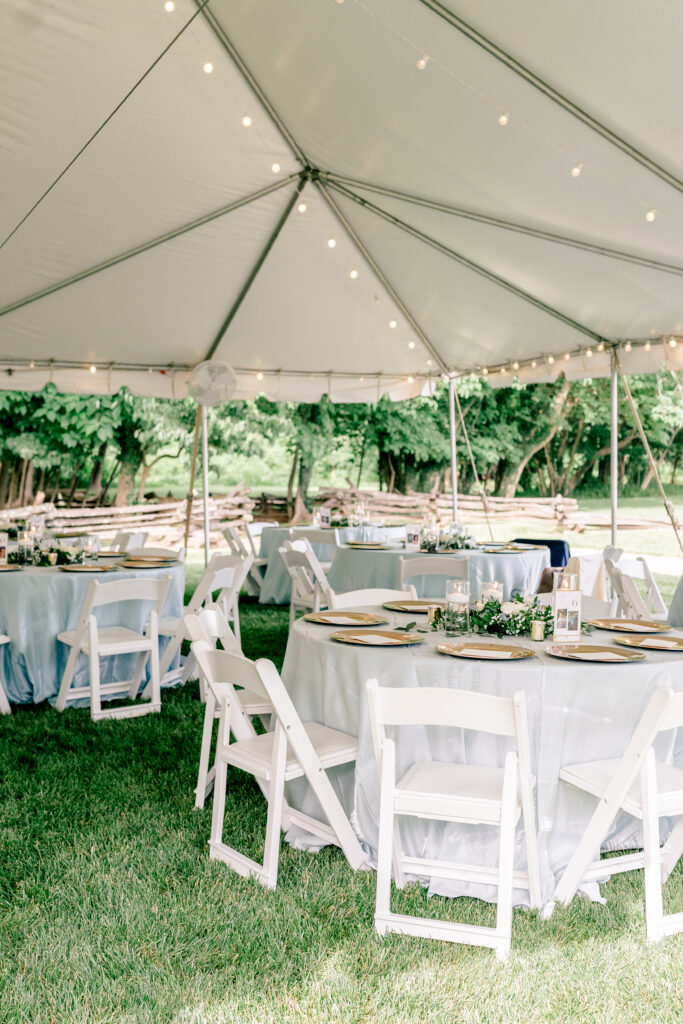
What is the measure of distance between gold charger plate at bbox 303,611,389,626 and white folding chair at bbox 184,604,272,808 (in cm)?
40

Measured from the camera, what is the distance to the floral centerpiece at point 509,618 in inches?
143

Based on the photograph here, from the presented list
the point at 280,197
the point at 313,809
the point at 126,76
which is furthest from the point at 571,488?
the point at 313,809

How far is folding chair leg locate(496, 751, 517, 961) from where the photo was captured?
8.54 ft

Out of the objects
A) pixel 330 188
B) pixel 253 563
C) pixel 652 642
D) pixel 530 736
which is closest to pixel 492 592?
pixel 652 642

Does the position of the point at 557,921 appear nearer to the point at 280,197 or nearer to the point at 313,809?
the point at 313,809

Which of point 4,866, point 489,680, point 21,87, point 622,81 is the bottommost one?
point 4,866

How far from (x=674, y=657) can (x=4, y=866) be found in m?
2.54

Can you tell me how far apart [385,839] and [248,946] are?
51 centimetres

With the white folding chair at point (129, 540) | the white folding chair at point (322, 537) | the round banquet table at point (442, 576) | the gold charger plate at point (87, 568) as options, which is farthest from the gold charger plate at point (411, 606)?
the white folding chair at point (129, 540)

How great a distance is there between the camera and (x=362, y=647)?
3.33 meters

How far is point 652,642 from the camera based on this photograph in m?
3.39

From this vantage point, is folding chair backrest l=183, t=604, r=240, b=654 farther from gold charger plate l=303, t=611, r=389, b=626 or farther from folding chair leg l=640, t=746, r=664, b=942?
folding chair leg l=640, t=746, r=664, b=942

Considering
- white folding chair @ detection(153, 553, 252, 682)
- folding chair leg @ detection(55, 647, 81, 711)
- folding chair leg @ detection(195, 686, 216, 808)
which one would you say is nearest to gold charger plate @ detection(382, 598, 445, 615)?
folding chair leg @ detection(195, 686, 216, 808)

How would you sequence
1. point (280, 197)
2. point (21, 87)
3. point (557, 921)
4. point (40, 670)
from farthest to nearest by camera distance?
point (280, 197) < point (40, 670) < point (21, 87) < point (557, 921)
